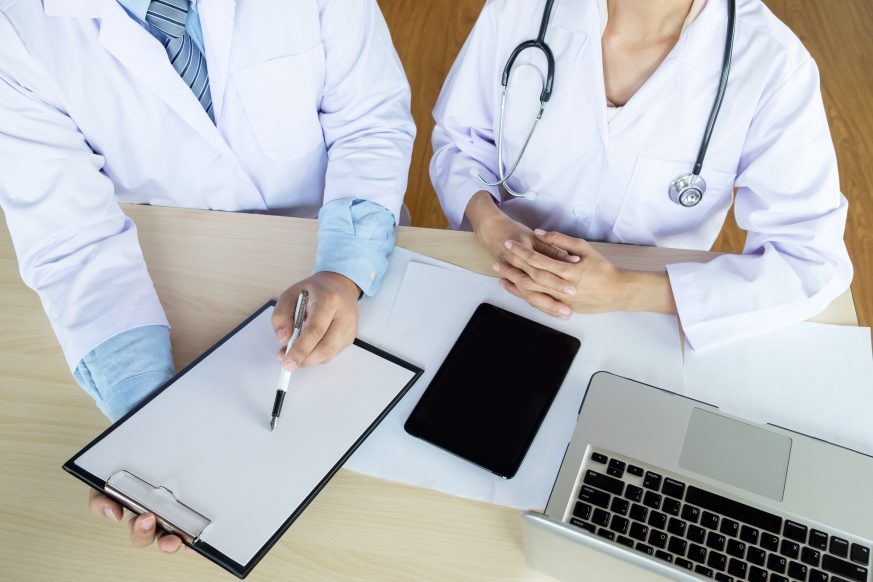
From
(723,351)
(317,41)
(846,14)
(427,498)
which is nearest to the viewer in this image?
(427,498)

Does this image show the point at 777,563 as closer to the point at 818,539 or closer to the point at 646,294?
the point at 818,539

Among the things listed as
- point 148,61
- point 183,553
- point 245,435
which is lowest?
point 183,553

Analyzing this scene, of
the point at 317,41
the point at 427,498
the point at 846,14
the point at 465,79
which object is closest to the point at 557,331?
the point at 427,498

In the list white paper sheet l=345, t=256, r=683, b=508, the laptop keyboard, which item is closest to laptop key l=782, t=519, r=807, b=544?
the laptop keyboard

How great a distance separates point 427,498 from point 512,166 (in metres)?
0.61

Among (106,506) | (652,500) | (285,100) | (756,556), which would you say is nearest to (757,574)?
(756,556)

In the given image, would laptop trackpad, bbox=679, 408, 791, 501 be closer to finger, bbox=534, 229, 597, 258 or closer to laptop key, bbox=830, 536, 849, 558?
laptop key, bbox=830, 536, 849, 558

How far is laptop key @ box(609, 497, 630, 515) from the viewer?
27.2 inches

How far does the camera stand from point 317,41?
1044mm

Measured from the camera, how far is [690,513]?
69 cm

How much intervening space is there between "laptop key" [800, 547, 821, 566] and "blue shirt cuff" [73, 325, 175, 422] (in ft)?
2.58

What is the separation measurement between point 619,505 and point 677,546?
0.07 m

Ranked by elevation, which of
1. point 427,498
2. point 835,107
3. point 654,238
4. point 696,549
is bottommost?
point 427,498

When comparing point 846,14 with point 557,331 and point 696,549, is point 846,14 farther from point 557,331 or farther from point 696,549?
point 696,549
